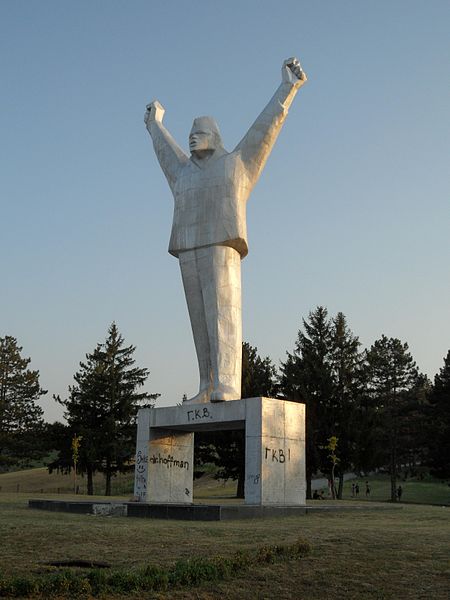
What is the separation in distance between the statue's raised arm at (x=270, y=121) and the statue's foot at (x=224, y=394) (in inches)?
209

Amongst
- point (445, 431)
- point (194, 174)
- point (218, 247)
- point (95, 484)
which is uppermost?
point (194, 174)

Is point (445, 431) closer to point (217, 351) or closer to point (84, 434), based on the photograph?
point (84, 434)

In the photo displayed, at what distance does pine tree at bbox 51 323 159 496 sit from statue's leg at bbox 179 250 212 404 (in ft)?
76.0

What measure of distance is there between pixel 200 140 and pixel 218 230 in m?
2.44

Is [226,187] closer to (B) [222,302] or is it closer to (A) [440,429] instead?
(B) [222,302]

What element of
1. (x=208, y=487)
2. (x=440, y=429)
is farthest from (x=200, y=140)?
(x=208, y=487)

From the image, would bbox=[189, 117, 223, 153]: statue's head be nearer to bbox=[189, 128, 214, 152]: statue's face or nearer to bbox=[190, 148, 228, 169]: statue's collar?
bbox=[189, 128, 214, 152]: statue's face

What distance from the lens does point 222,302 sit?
17.4m

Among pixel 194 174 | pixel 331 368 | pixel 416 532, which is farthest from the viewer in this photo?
pixel 331 368

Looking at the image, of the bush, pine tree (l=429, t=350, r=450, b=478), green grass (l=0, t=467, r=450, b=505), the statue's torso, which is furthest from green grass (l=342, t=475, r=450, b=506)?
the bush

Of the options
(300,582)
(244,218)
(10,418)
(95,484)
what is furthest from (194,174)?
(95,484)

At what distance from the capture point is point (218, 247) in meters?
17.6

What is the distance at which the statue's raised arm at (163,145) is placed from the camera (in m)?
19.1

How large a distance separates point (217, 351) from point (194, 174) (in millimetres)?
4577
